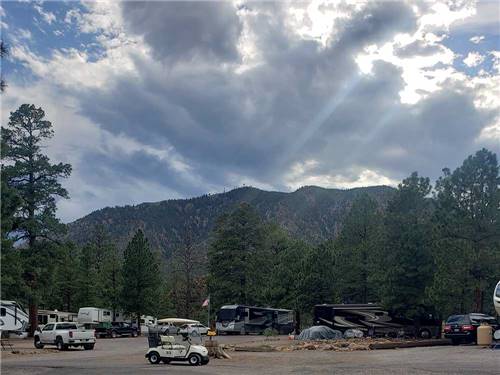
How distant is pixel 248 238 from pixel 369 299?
16467 millimetres

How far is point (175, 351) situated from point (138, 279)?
45.0 meters

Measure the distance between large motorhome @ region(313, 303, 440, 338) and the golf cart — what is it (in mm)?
26739

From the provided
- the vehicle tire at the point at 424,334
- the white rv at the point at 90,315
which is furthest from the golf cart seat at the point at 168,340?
the white rv at the point at 90,315

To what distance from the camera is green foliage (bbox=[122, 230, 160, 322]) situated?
223 feet

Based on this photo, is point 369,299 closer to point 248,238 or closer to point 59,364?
point 248,238

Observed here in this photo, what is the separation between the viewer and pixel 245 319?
60.0 meters

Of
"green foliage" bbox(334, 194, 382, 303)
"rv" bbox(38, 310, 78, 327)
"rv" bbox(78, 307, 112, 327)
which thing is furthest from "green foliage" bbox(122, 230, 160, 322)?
"green foliage" bbox(334, 194, 382, 303)

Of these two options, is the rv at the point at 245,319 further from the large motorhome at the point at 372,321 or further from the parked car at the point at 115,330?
the large motorhome at the point at 372,321

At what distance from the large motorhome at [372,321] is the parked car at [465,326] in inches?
509

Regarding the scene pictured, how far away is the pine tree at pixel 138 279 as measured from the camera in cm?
6800

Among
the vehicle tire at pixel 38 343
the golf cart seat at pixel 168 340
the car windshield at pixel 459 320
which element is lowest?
the vehicle tire at pixel 38 343

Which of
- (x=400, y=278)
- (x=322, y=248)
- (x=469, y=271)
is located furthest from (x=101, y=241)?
(x=469, y=271)

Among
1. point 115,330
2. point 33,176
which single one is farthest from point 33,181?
point 115,330

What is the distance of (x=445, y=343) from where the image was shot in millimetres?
35812
